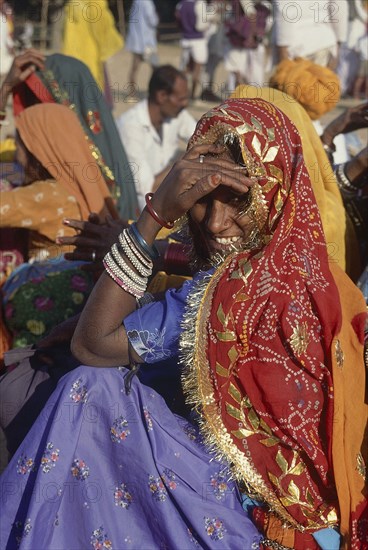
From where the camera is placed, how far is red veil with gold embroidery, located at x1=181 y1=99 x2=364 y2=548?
2443mm

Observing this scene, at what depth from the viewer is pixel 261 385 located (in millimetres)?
2447

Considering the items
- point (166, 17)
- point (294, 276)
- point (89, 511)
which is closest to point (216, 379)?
point (294, 276)

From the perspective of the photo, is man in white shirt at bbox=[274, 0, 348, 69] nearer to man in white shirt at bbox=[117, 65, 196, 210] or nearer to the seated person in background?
man in white shirt at bbox=[117, 65, 196, 210]

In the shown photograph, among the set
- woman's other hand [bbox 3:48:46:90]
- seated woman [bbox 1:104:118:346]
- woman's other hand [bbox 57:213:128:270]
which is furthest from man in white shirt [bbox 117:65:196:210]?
woman's other hand [bbox 57:213:128:270]

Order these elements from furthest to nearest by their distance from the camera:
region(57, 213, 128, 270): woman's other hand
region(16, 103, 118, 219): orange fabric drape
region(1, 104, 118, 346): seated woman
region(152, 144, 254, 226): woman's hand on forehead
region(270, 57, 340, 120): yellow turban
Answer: region(270, 57, 340, 120): yellow turban < region(16, 103, 118, 219): orange fabric drape < region(1, 104, 118, 346): seated woman < region(57, 213, 128, 270): woman's other hand < region(152, 144, 254, 226): woman's hand on forehead

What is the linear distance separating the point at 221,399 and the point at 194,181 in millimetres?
599

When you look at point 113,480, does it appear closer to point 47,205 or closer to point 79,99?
point 47,205

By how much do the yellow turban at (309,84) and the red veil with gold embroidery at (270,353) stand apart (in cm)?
224

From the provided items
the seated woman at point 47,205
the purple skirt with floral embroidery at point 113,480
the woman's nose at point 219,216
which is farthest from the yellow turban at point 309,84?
the purple skirt with floral embroidery at point 113,480

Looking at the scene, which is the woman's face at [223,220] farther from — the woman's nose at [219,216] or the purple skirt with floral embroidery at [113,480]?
the purple skirt with floral embroidery at [113,480]

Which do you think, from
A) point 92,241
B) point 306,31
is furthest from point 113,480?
point 306,31

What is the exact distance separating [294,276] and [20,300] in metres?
1.58

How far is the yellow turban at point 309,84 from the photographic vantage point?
4.67 metres

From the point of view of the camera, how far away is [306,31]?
7.32 m
